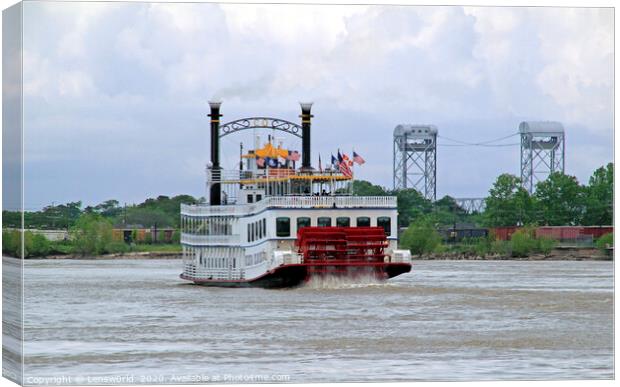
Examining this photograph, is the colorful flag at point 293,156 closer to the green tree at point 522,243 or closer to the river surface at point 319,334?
the river surface at point 319,334

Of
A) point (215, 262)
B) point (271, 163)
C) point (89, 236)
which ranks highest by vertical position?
point (271, 163)

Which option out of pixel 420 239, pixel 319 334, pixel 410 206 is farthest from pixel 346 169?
pixel 410 206

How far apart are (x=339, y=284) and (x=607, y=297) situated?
727 cm

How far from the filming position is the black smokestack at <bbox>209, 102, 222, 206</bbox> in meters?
53.1

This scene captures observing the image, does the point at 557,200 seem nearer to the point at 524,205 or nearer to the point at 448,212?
the point at 524,205

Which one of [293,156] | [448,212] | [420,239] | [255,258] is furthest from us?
[448,212]

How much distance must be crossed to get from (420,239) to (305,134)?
43855 mm

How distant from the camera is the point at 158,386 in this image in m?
24.2

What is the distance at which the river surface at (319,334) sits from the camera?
25.6m

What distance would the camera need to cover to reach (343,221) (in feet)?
152

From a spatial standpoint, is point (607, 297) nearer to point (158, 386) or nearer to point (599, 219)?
point (158, 386)

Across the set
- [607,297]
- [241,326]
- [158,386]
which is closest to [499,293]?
[607,297]

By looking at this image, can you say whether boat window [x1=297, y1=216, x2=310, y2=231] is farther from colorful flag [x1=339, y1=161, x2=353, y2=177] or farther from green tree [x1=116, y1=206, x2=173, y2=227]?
green tree [x1=116, y1=206, x2=173, y2=227]

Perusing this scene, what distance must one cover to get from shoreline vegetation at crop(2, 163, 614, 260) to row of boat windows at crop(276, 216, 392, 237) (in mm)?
37981
